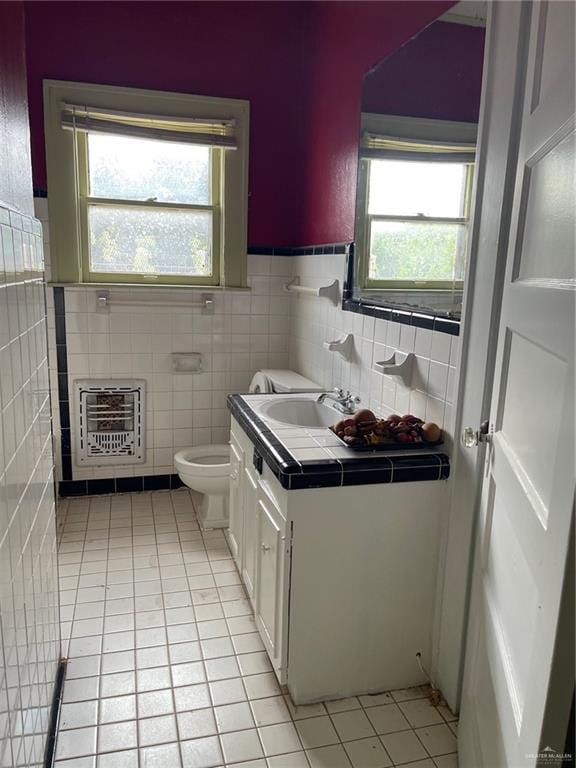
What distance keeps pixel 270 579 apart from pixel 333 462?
1.69 feet

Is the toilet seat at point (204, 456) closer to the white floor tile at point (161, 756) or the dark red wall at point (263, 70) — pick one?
the dark red wall at point (263, 70)

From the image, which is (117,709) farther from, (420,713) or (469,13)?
(469,13)

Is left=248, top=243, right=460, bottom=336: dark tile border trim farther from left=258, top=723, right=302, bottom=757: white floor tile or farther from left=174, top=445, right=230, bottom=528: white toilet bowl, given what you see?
left=258, top=723, right=302, bottom=757: white floor tile

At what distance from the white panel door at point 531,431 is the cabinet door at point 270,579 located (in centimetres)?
61

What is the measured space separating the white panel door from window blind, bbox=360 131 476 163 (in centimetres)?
36

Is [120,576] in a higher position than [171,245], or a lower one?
lower

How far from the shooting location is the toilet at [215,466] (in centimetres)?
299

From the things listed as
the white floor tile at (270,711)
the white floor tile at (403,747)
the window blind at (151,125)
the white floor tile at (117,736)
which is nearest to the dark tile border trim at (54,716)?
the white floor tile at (117,736)

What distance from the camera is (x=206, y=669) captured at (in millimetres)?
2049

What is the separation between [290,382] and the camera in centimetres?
315

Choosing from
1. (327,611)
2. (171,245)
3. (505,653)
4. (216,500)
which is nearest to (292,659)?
(327,611)

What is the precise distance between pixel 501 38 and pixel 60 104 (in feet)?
7.83

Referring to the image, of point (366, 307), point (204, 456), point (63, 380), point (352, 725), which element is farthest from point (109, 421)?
point (352, 725)

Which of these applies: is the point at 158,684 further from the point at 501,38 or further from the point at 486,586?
the point at 501,38
